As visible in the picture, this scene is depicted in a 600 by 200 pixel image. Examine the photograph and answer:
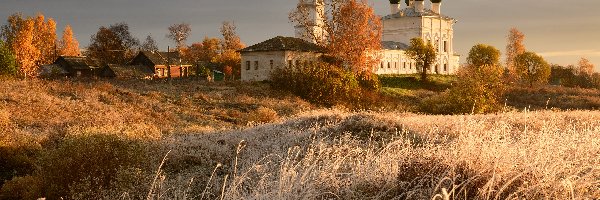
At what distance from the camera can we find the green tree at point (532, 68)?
208 feet

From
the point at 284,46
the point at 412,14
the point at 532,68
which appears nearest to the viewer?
the point at 284,46

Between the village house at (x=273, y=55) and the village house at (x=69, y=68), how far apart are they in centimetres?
2378

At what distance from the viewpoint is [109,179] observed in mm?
11180

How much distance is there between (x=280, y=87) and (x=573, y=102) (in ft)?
97.5

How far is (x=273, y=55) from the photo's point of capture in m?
47.8

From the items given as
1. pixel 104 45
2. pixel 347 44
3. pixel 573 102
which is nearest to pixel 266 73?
pixel 347 44

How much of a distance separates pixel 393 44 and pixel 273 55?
29.2 meters

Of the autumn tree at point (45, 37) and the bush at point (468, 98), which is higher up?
the autumn tree at point (45, 37)

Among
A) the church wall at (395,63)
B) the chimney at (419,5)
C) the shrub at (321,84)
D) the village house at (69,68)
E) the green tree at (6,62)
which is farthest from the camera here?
the chimney at (419,5)

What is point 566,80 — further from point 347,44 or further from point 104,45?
point 104,45

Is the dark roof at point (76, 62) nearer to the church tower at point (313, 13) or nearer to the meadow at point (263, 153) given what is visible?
the church tower at point (313, 13)

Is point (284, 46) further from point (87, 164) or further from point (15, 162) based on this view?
point (87, 164)

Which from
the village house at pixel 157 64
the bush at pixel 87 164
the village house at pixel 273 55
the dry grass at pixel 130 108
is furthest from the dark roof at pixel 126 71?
the bush at pixel 87 164

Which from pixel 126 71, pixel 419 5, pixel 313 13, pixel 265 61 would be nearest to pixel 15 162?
pixel 265 61
